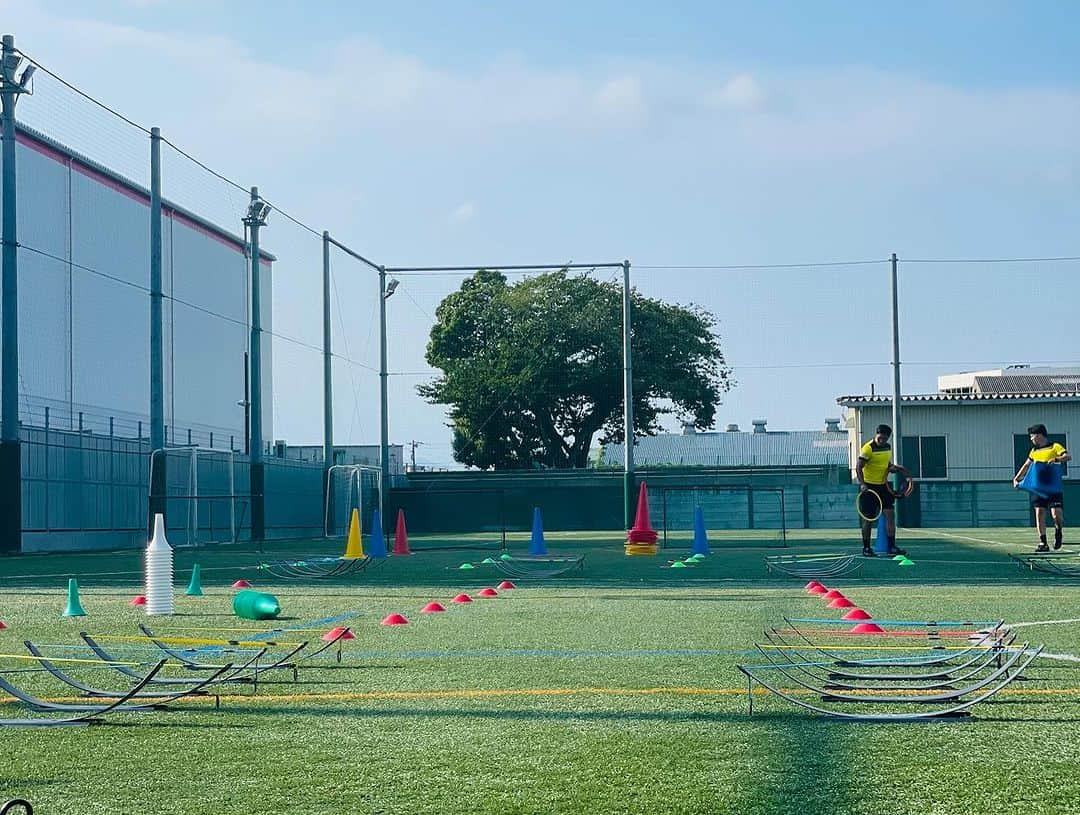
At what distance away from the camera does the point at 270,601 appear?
1203 cm

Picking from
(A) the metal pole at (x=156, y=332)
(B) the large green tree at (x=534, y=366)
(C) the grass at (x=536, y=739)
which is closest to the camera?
(C) the grass at (x=536, y=739)

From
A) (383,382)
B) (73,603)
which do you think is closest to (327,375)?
(383,382)

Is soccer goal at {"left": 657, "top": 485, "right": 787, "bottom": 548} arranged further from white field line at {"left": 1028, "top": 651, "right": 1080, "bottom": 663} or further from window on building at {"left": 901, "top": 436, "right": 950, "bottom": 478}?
white field line at {"left": 1028, "top": 651, "right": 1080, "bottom": 663}

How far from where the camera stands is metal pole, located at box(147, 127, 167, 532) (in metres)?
29.1

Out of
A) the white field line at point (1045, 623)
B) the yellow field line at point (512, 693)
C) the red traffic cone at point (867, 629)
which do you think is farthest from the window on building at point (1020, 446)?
the yellow field line at point (512, 693)

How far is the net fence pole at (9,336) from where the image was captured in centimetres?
2597

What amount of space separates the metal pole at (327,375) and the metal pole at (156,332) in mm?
8766

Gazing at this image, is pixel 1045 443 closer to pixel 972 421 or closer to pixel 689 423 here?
pixel 972 421

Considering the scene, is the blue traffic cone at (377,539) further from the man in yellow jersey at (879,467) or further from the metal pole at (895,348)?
the metal pole at (895,348)

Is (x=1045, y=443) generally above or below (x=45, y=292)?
below

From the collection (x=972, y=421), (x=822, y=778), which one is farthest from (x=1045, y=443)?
(x=972, y=421)

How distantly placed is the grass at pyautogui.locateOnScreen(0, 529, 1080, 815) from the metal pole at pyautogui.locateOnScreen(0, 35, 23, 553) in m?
15.7

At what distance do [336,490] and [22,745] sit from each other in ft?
111

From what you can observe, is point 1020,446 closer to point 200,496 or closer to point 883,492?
point 200,496
